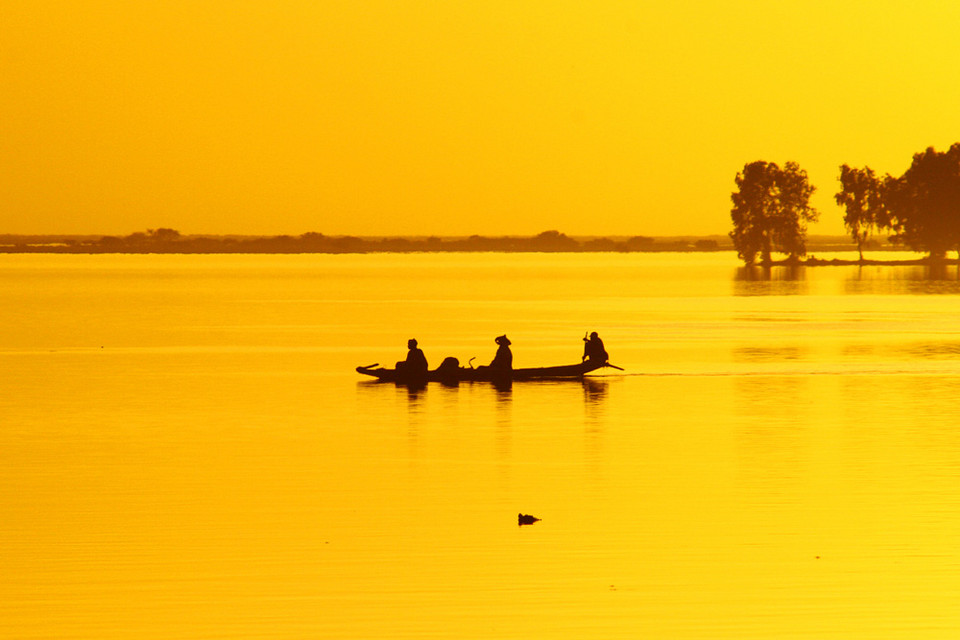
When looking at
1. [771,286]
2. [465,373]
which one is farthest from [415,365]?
[771,286]

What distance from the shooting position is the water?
1792 cm

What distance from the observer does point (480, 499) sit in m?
25.6

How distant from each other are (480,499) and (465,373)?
21976 mm

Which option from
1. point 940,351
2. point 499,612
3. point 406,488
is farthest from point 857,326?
point 499,612

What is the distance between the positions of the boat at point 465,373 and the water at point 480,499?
18.2 inches

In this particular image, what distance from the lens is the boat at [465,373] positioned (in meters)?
47.0

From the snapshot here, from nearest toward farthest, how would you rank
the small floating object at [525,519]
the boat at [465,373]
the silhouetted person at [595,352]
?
1. the small floating object at [525,519]
2. the boat at [465,373]
3. the silhouetted person at [595,352]

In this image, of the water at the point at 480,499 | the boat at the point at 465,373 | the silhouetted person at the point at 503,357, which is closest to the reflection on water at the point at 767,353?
the water at the point at 480,499

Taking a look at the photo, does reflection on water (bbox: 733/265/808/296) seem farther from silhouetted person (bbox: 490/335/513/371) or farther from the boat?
silhouetted person (bbox: 490/335/513/371)

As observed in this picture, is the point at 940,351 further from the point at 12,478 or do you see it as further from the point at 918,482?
the point at 12,478

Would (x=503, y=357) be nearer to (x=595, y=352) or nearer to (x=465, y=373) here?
(x=465, y=373)

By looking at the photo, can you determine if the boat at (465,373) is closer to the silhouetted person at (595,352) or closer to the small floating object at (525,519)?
the silhouetted person at (595,352)

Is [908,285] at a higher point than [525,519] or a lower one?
lower

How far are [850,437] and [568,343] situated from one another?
35.1m
